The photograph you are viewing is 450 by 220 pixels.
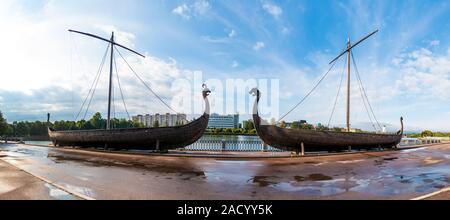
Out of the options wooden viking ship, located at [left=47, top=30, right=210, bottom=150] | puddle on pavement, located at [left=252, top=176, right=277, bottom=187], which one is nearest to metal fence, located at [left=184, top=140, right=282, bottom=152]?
wooden viking ship, located at [left=47, top=30, right=210, bottom=150]

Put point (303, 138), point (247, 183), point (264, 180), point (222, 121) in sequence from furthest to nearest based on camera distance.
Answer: point (222, 121) → point (303, 138) → point (264, 180) → point (247, 183)

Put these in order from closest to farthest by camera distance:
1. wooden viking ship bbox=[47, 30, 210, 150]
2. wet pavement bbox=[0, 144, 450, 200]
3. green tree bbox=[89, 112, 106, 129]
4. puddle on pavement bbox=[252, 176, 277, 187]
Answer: wet pavement bbox=[0, 144, 450, 200], puddle on pavement bbox=[252, 176, 277, 187], wooden viking ship bbox=[47, 30, 210, 150], green tree bbox=[89, 112, 106, 129]

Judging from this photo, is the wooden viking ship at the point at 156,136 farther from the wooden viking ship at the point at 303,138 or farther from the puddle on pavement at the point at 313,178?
the puddle on pavement at the point at 313,178

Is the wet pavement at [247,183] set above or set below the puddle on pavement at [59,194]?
below

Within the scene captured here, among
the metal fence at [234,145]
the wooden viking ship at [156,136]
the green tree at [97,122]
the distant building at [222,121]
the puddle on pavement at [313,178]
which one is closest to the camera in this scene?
the puddle on pavement at [313,178]

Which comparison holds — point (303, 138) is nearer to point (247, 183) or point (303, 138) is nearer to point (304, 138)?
point (304, 138)

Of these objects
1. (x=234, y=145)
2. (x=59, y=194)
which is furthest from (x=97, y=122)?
(x=59, y=194)

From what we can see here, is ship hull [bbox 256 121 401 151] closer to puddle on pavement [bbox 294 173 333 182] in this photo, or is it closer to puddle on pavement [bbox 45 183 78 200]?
puddle on pavement [bbox 294 173 333 182]

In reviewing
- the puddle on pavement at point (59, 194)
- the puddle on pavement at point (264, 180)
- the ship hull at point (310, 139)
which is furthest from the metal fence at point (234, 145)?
the puddle on pavement at point (59, 194)

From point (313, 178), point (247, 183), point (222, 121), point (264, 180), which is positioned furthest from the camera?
point (222, 121)

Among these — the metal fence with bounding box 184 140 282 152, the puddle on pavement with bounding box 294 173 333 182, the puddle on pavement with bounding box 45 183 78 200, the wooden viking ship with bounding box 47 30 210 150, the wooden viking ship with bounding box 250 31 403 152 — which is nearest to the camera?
the puddle on pavement with bounding box 45 183 78 200

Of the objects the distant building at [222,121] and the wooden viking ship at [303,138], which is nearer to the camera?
the wooden viking ship at [303,138]
